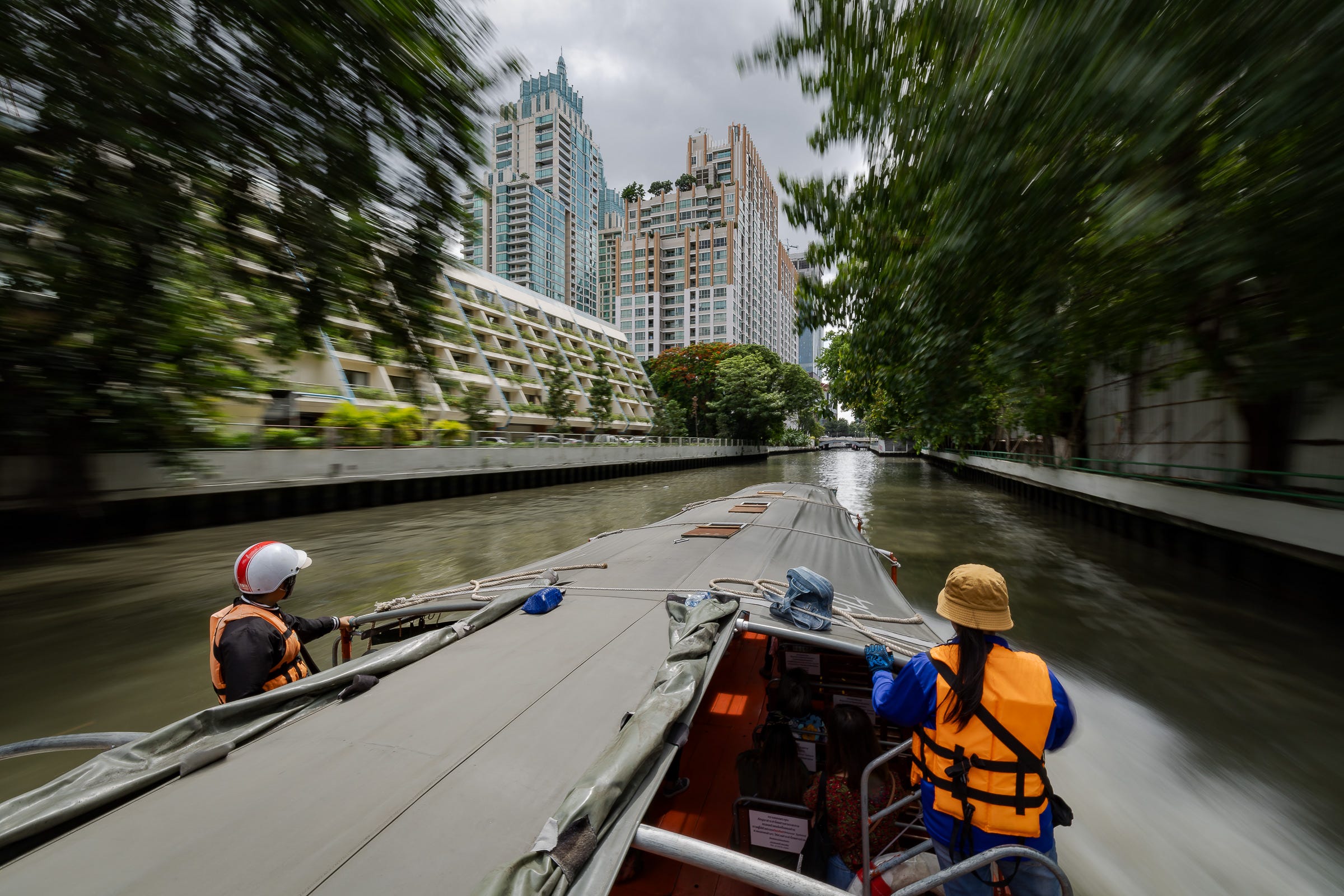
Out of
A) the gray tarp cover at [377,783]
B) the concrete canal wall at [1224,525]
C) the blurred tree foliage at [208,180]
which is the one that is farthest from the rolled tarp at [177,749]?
the concrete canal wall at [1224,525]

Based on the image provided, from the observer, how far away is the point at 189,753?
5.37 ft

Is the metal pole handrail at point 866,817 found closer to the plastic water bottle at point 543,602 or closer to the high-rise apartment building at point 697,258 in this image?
the plastic water bottle at point 543,602

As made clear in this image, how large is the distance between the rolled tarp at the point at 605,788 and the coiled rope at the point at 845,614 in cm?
104

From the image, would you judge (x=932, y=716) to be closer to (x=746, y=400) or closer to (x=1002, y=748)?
(x=1002, y=748)

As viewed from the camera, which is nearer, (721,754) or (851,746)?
(851,746)

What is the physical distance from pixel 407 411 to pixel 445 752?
1680 cm

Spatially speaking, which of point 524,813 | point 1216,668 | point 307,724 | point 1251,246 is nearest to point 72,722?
point 307,724

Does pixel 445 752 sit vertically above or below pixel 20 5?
below

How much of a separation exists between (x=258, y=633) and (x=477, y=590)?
160 centimetres

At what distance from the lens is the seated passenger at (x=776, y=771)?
2.53m

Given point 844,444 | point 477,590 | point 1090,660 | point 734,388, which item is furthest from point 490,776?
point 844,444

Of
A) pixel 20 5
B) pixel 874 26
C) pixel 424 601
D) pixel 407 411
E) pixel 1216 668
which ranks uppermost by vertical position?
pixel 874 26

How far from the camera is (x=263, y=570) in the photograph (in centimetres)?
239

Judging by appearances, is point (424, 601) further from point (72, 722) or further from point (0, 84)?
point (0, 84)
